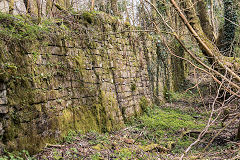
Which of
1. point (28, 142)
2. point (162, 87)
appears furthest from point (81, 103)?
point (162, 87)

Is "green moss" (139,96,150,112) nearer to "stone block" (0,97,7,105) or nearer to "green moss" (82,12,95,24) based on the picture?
"green moss" (82,12,95,24)

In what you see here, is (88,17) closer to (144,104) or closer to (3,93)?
(3,93)

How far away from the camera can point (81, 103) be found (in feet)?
18.0

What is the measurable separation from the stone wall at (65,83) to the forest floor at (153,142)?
0.34m

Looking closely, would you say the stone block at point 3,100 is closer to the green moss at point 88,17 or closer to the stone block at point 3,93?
the stone block at point 3,93

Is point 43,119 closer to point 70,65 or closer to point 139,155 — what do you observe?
point 70,65

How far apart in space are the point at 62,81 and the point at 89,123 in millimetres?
1399

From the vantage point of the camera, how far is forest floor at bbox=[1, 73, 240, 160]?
3.92m

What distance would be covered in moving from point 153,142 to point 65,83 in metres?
3.11

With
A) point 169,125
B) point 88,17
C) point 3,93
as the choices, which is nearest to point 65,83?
point 3,93

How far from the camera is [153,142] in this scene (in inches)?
239

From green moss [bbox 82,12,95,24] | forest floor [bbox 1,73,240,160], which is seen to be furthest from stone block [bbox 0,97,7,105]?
green moss [bbox 82,12,95,24]

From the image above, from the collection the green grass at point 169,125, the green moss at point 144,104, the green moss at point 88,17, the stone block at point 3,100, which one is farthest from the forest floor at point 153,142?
the green moss at point 88,17

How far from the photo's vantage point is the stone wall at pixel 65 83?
3.73 metres
